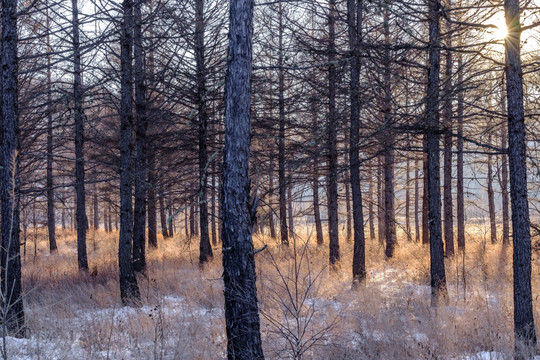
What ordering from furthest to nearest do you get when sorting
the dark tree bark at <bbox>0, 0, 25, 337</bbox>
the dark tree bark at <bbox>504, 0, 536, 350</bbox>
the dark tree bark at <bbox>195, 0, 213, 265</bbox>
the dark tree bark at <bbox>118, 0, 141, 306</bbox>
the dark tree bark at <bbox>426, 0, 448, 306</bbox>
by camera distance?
the dark tree bark at <bbox>195, 0, 213, 265</bbox> < the dark tree bark at <bbox>118, 0, 141, 306</bbox> < the dark tree bark at <bbox>426, 0, 448, 306</bbox> < the dark tree bark at <bbox>0, 0, 25, 337</bbox> < the dark tree bark at <bbox>504, 0, 536, 350</bbox>

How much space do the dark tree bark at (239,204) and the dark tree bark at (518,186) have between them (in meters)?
3.79

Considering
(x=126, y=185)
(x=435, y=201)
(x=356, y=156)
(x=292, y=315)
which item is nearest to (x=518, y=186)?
(x=435, y=201)

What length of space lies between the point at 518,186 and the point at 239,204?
401cm

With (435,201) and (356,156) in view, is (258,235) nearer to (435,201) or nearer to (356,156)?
(356,156)

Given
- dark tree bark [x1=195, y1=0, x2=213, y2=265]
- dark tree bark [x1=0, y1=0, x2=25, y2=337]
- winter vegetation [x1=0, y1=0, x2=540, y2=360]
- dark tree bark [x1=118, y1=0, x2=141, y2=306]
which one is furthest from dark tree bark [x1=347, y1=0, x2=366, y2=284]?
dark tree bark [x1=0, y1=0, x2=25, y2=337]

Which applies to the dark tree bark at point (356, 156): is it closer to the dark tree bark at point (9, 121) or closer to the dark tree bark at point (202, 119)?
the dark tree bark at point (202, 119)

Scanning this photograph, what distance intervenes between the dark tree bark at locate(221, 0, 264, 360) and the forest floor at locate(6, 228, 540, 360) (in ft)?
0.76

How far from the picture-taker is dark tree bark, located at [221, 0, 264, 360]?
4.86m

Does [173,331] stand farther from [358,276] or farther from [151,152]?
[151,152]

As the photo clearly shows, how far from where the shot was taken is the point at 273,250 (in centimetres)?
1506

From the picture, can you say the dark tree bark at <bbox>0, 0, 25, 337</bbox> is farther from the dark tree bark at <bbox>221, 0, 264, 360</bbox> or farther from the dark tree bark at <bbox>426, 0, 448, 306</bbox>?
the dark tree bark at <bbox>426, 0, 448, 306</bbox>

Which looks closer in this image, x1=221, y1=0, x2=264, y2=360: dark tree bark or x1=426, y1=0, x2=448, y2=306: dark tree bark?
x1=221, y1=0, x2=264, y2=360: dark tree bark

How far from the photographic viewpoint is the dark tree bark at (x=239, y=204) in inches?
191

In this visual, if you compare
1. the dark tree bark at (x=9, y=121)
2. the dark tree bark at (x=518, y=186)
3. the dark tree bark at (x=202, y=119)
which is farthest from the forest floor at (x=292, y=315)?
the dark tree bark at (x=9, y=121)
